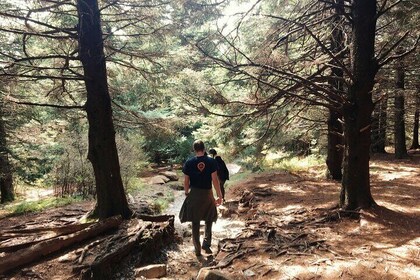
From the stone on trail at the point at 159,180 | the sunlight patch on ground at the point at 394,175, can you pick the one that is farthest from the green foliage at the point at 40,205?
the sunlight patch on ground at the point at 394,175

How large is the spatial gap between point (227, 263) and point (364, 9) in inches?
222

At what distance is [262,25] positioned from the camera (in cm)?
855

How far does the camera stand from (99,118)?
681 centimetres

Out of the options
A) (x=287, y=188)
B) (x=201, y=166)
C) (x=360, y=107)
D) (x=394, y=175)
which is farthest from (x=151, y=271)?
(x=394, y=175)

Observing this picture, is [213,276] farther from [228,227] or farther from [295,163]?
[295,163]

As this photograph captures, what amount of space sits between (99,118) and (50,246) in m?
2.85

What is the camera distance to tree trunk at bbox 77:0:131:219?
6738mm

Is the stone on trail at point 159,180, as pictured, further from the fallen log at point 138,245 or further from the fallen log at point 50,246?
the fallen log at point 50,246

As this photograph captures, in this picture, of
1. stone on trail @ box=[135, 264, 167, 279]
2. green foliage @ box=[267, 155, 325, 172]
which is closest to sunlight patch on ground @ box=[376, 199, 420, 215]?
stone on trail @ box=[135, 264, 167, 279]

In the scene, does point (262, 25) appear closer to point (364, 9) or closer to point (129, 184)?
point (364, 9)

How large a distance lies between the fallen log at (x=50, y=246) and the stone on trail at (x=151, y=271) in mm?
1485

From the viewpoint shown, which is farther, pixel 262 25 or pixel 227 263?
pixel 262 25

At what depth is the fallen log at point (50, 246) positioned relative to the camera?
15.3ft

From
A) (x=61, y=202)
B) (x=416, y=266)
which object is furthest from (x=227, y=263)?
(x=61, y=202)
